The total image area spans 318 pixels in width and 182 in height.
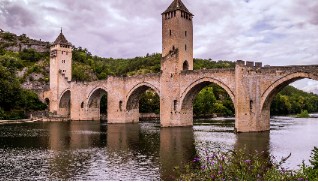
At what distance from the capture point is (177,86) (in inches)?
1533

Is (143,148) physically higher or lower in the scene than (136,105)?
lower

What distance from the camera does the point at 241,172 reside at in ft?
30.6

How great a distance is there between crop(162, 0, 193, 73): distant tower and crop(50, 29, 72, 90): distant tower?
86.9 feet

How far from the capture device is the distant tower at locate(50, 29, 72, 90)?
6191cm

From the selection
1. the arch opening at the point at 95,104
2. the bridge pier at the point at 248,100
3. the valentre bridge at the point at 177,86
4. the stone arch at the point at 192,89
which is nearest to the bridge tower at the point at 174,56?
the valentre bridge at the point at 177,86

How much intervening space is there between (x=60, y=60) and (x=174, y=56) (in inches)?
1187

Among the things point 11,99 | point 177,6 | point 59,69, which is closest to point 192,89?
point 177,6

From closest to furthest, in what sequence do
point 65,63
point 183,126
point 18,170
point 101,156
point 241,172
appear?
point 241,172 → point 18,170 → point 101,156 → point 183,126 → point 65,63

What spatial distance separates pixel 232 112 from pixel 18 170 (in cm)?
6112

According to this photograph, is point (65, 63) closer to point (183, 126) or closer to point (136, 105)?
point (136, 105)

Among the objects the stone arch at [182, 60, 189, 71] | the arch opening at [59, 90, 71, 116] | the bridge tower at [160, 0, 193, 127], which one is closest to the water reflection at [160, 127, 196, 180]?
the bridge tower at [160, 0, 193, 127]

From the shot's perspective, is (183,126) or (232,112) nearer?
(183,126)

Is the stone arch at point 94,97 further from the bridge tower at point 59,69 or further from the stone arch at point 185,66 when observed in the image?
the stone arch at point 185,66

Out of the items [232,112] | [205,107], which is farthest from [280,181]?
[232,112]
